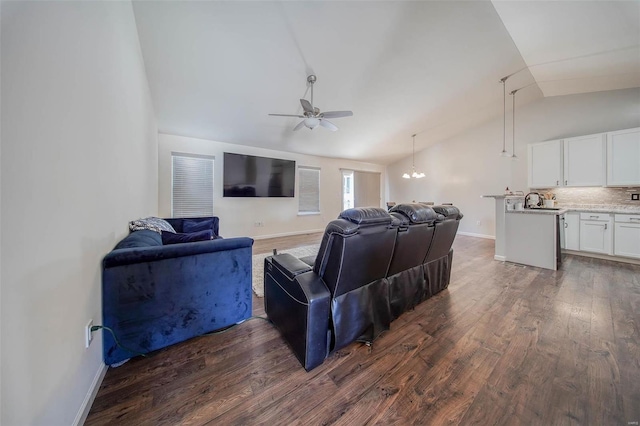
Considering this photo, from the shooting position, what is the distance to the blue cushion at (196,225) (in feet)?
12.0

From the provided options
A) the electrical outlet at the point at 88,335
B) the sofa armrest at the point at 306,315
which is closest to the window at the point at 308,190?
the sofa armrest at the point at 306,315

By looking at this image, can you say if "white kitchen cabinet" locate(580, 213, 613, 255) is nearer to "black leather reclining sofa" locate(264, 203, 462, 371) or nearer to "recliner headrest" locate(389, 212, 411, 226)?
"black leather reclining sofa" locate(264, 203, 462, 371)

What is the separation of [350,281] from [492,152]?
6316mm

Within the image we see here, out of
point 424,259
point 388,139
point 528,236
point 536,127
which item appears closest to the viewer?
point 424,259

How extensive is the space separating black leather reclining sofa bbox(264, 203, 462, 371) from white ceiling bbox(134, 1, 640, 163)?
8.00 feet

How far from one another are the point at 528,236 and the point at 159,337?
4.96m

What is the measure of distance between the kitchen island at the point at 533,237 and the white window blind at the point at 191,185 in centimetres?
580

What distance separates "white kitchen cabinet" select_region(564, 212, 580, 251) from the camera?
403cm

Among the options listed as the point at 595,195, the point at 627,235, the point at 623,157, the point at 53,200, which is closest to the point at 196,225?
the point at 53,200

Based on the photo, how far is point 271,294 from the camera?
1887 mm

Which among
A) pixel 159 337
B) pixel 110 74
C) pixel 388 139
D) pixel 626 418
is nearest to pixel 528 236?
pixel 626 418

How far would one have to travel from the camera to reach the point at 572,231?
13.4 feet

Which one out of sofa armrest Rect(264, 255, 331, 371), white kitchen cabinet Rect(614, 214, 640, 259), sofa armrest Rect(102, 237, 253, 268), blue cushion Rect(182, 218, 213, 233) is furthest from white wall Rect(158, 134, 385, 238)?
white kitchen cabinet Rect(614, 214, 640, 259)

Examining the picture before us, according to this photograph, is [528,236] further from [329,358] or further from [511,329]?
[329,358]
